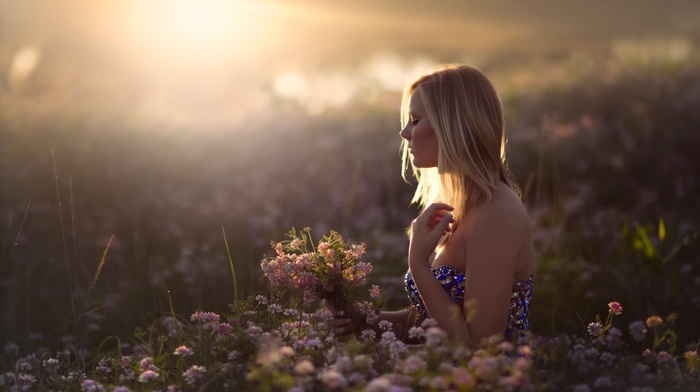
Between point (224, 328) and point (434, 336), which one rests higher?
point (434, 336)

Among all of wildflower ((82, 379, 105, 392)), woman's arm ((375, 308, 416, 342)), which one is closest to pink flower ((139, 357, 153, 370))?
wildflower ((82, 379, 105, 392))

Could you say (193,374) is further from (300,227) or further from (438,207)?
(300,227)

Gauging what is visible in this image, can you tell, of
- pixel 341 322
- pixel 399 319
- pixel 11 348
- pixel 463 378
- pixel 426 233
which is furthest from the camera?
pixel 11 348

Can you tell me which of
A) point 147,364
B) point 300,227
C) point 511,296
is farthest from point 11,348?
point 300,227

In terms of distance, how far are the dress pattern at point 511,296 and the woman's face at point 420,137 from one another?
507 millimetres

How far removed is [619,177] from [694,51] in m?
6.56

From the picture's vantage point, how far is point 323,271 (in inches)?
138

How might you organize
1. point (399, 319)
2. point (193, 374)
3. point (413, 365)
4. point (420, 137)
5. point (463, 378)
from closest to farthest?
point (463, 378)
point (413, 365)
point (193, 374)
point (420, 137)
point (399, 319)

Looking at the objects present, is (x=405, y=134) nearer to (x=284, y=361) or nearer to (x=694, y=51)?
(x=284, y=361)

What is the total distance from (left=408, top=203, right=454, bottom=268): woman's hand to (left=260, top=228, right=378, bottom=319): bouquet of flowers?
20 cm

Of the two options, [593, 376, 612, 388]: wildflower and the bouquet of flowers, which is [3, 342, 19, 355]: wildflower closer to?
the bouquet of flowers

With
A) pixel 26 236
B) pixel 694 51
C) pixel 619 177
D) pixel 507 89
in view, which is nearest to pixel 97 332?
pixel 26 236

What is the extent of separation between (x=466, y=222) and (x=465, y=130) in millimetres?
414

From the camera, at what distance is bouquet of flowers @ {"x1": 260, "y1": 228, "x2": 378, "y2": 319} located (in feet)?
11.4
